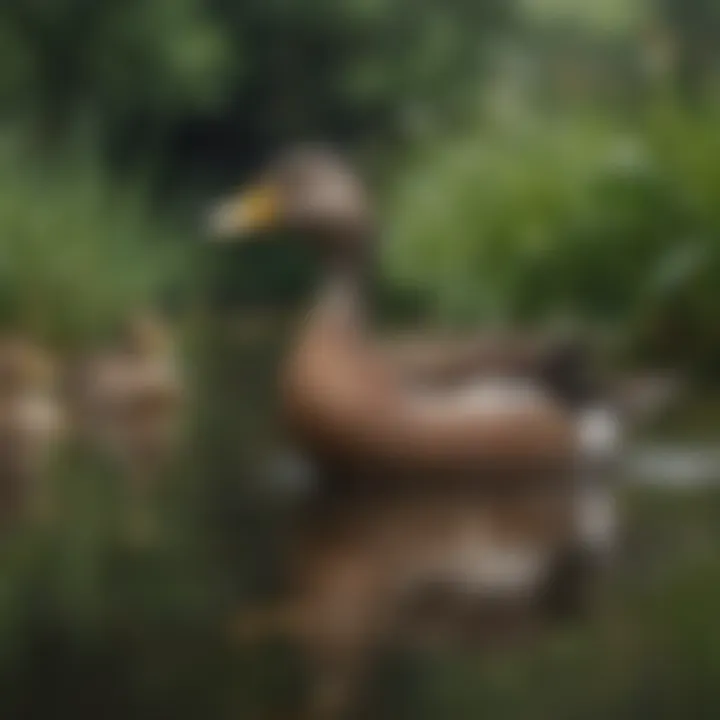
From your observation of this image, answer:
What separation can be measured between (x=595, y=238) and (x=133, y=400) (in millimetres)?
950

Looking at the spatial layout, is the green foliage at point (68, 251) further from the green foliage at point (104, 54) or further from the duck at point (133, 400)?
the green foliage at point (104, 54)

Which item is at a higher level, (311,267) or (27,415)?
(311,267)

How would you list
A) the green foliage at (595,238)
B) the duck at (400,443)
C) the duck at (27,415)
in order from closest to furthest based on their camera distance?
the duck at (400,443)
the duck at (27,415)
the green foliage at (595,238)

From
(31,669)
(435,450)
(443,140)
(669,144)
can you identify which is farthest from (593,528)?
(443,140)

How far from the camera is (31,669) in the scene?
1.82m

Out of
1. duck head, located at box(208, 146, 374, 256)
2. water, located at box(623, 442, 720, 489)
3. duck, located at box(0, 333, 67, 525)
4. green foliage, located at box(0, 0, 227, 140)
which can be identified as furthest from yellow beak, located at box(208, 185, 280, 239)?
green foliage, located at box(0, 0, 227, 140)

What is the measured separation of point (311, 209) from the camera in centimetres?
313

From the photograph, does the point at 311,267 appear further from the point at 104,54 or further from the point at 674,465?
the point at 674,465

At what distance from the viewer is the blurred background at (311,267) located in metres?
1.81

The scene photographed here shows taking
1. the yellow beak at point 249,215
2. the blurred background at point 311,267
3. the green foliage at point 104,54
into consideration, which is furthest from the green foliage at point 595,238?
the green foliage at point 104,54

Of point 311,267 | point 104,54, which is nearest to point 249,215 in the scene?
point 311,267

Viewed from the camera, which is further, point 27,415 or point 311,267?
point 311,267

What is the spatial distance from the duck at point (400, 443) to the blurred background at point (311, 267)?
0.31 ft

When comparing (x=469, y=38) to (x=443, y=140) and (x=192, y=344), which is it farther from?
(x=192, y=344)
